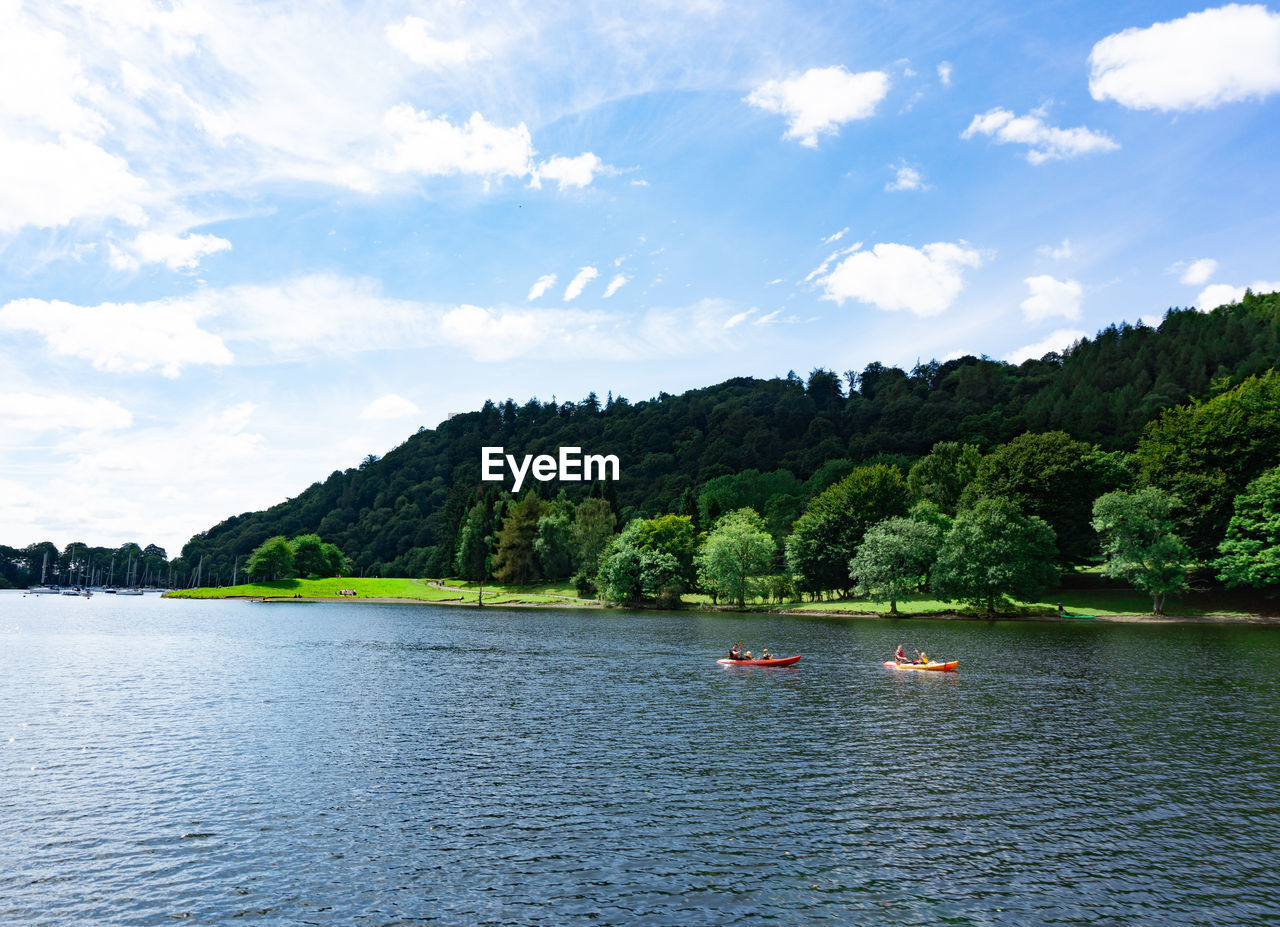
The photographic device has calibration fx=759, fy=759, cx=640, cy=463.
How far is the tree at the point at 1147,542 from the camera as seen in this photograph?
110 m

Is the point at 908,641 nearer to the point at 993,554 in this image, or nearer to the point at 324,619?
the point at 993,554

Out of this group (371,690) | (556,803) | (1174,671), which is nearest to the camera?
(556,803)

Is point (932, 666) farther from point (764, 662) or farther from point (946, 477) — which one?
point (946, 477)

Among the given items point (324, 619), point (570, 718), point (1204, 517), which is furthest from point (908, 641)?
point (324, 619)

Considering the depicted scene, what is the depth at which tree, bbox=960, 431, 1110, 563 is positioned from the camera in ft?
426

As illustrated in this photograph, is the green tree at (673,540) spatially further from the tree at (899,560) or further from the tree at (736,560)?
the tree at (899,560)

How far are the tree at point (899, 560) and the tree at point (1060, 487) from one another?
1628 centimetres

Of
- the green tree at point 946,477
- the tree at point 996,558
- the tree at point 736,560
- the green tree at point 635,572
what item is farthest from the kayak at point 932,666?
the green tree at point 946,477

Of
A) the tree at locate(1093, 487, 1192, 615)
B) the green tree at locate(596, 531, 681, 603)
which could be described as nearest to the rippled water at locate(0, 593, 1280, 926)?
the tree at locate(1093, 487, 1192, 615)

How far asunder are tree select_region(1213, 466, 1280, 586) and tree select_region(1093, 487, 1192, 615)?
5.26m

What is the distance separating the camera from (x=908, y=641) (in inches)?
3462

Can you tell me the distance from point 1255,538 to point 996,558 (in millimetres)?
35348

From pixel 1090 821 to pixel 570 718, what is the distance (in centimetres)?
2768

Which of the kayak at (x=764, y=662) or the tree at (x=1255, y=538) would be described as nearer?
the kayak at (x=764, y=662)
